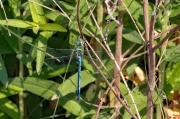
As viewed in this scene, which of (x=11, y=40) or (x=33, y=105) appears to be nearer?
(x=11, y=40)

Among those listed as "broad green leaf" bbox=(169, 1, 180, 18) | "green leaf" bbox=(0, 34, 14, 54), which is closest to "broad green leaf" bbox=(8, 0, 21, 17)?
"green leaf" bbox=(0, 34, 14, 54)

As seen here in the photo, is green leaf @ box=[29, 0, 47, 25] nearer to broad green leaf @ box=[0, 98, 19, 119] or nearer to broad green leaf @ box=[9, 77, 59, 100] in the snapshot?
broad green leaf @ box=[9, 77, 59, 100]

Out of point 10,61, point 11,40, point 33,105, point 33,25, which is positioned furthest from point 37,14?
point 33,105

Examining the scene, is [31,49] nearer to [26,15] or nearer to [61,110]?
[26,15]

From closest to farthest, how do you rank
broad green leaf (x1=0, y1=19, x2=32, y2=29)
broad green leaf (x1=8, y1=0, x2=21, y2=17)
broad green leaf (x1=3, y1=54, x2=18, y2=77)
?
broad green leaf (x1=0, y1=19, x2=32, y2=29), broad green leaf (x1=8, y1=0, x2=21, y2=17), broad green leaf (x1=3, y1=54, x2=18, y2=77)

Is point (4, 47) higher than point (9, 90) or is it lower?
higher

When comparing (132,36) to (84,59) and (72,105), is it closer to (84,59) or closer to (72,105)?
(84,59)
